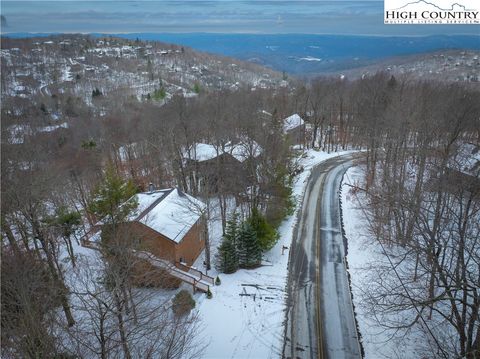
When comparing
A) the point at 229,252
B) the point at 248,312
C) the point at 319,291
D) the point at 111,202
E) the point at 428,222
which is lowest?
the point at 319,291

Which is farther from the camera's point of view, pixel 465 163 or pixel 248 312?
pixel 465 163

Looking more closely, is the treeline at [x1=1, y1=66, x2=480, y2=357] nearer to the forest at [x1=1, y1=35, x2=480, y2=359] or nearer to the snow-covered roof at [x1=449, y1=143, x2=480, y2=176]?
the forest at [x1=1, y1=35, x2=480, y2=359]

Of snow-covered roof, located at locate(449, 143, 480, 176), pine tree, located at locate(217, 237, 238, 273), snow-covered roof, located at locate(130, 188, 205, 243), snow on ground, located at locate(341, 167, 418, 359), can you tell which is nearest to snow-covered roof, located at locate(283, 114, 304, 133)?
snow on ground, located at locate(341, 167, 418, 359)

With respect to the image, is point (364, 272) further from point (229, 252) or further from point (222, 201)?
point (222, 201)

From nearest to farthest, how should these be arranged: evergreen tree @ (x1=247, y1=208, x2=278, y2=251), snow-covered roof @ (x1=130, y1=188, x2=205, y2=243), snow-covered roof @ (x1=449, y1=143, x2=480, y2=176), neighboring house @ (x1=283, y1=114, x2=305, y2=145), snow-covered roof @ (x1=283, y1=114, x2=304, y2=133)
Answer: snow-covered roof @ (x1=449, y1=143, x2=480, y2=176) < snow-covered roof @ (x1=130, y1=188, x2=205, y2=243) < evergreen tree @ (x1=247, y1=208, x2=278, y2=251) < snow-covered roof @ (x1=283, y1=114, x2=304, y2=133) < neighboring house @ (x1=283, y1=114, x2=305, y2=145)

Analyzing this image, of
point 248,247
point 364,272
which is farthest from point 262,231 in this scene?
point 364,272

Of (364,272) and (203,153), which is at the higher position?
(203,153)
